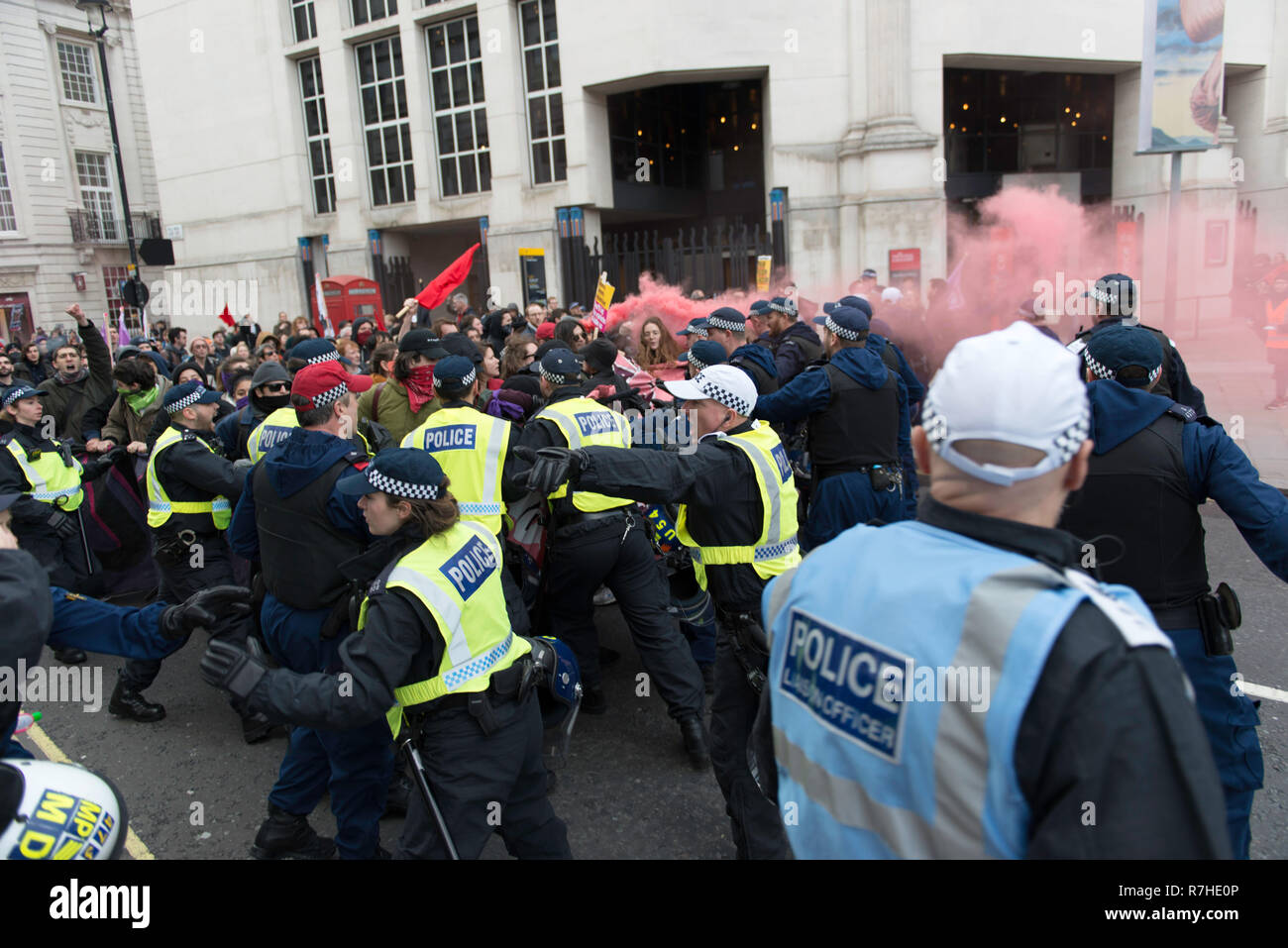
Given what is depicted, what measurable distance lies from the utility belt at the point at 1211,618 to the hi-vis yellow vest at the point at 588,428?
101 inches

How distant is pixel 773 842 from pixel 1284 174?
2628 centimetres

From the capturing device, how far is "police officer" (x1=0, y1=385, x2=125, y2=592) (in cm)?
546

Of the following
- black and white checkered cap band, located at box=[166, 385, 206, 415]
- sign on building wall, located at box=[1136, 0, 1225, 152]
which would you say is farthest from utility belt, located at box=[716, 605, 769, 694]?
sign on building wall, located at box=[1136, 0, 1225, 152]

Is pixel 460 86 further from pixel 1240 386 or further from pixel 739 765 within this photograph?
pixel 739 765

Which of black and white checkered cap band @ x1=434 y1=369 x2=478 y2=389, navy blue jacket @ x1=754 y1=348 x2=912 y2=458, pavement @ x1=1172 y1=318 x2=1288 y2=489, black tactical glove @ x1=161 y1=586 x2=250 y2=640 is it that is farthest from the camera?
pavement @ x1=1172 y1=318 x2=1288 y2=489

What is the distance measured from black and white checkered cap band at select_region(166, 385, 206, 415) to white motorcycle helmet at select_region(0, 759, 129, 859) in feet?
10.6

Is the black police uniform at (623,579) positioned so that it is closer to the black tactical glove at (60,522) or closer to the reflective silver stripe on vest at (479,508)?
the reflective silver stripe on vest at (479,508)

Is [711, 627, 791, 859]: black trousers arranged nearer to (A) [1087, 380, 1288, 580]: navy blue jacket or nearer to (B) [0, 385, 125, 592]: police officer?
(A) [1087, 380, 1288, 580]: navy blue jacket

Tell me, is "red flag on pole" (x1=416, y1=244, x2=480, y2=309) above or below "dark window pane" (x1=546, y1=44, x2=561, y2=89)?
below

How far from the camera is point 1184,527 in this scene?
2.92m

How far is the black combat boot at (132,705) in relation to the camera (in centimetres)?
515

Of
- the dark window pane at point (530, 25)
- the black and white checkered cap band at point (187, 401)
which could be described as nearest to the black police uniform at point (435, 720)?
the black and white checkered cap band at point (187, 401)

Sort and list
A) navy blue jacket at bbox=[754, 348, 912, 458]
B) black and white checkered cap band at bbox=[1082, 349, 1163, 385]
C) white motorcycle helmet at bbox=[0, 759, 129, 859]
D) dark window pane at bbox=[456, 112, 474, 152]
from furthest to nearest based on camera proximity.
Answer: dark window pane at bbox=[456, 112, 474, 152] → navy blue jacket at bbox=[754, 348, 912, 458] → black and white checkered cap band at bbox=[1082, 349, 1163, 385] → white motorcycle helmet at bbox=[0, 759, 129, 859]
